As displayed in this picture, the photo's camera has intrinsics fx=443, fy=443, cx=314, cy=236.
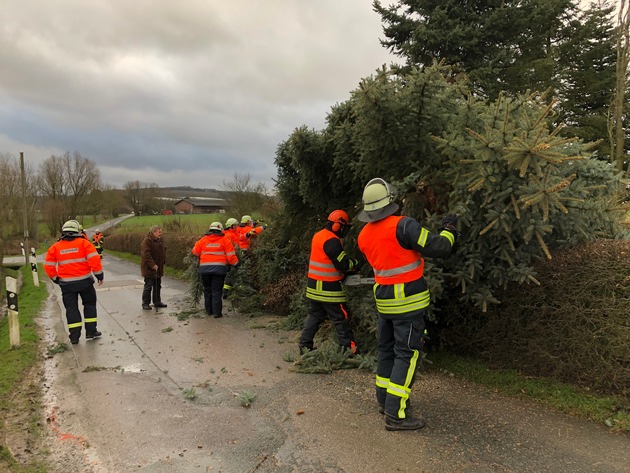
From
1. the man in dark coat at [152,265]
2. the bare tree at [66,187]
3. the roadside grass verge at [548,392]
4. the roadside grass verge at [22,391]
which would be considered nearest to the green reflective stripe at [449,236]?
the roadside grass verge at [548,392]

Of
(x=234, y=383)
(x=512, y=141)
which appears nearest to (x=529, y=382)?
(x=512, y=141)

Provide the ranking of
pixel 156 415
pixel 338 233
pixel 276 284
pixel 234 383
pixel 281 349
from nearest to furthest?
1. pixel 156 415
2. pixel 234 383
3. pixel 338 233
4. pixel 281 349
5. pixel 276 284

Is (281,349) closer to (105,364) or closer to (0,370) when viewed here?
(105,364)

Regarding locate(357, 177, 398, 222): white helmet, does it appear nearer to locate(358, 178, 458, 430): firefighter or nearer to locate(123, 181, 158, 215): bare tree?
locate(358, 178, 458, 430): firefighter

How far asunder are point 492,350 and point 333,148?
340 centimetres

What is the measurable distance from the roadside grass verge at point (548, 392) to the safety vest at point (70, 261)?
5.55 metres

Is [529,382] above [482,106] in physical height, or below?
below

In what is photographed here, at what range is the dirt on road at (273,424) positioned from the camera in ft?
10.7

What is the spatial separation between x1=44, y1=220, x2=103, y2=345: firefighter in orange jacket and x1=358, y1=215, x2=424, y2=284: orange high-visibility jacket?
5117 millimetres

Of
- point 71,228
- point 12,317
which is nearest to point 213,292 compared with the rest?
point 71,228

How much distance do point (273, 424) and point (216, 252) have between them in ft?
17.0

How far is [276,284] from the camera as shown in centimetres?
855

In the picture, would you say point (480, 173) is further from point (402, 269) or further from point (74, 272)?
point (74, 272)

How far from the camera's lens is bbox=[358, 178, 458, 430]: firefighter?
3.68 m
